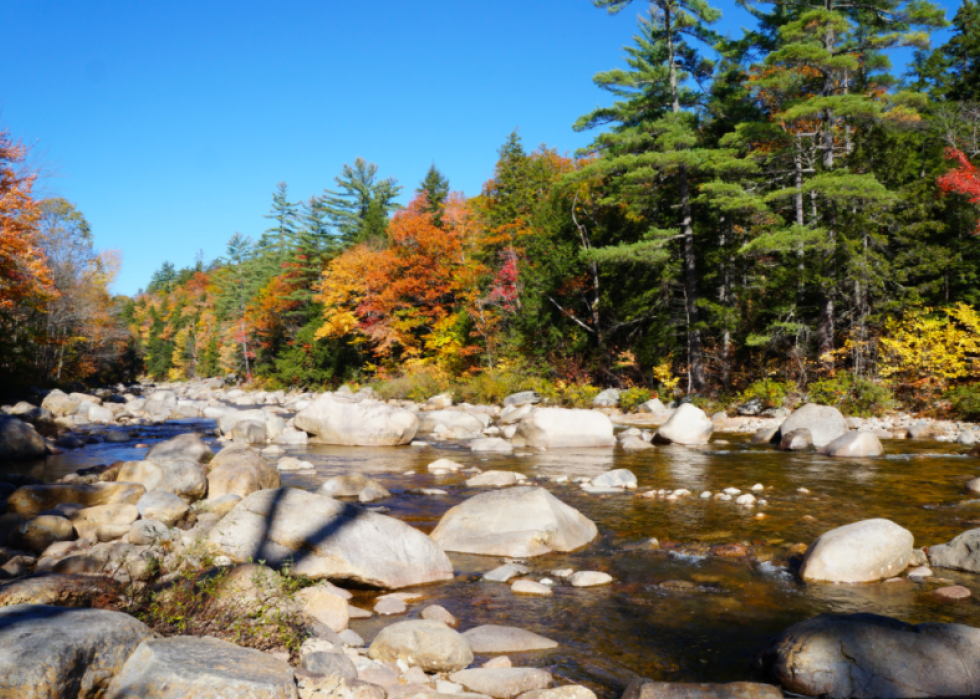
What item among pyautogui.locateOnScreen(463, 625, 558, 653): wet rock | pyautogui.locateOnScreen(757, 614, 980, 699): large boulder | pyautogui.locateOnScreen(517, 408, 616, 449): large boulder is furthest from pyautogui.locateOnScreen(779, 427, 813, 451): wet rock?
pyautogui.locateOnScreen(463, 625, 558, 653): wet rock

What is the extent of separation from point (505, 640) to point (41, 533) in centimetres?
498

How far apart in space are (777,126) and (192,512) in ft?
61.3

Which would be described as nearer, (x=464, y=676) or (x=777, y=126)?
(x=464, y=676)

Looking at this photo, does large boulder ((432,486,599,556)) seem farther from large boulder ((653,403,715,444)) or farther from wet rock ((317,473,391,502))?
large boulder ((653,403,715,444))

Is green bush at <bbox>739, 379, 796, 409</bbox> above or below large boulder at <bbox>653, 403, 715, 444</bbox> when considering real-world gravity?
above

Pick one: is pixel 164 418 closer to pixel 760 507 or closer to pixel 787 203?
pixel 760 507

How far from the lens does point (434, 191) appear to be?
122 feet

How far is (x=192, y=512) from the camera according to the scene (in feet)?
24.7

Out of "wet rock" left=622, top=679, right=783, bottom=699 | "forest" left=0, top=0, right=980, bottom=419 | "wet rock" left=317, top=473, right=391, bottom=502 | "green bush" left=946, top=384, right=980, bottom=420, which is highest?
"forest" left=0, top=0, right=980, bottom=419

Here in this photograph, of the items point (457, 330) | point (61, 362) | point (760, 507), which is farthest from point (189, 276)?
point (760, 507)

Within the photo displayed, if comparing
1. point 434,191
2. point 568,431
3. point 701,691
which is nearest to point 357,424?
point 568,431

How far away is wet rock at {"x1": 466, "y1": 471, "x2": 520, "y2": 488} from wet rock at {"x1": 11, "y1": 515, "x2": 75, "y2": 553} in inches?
212

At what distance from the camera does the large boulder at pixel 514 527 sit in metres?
6.47

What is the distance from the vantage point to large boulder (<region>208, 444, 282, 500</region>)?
8.70 m
